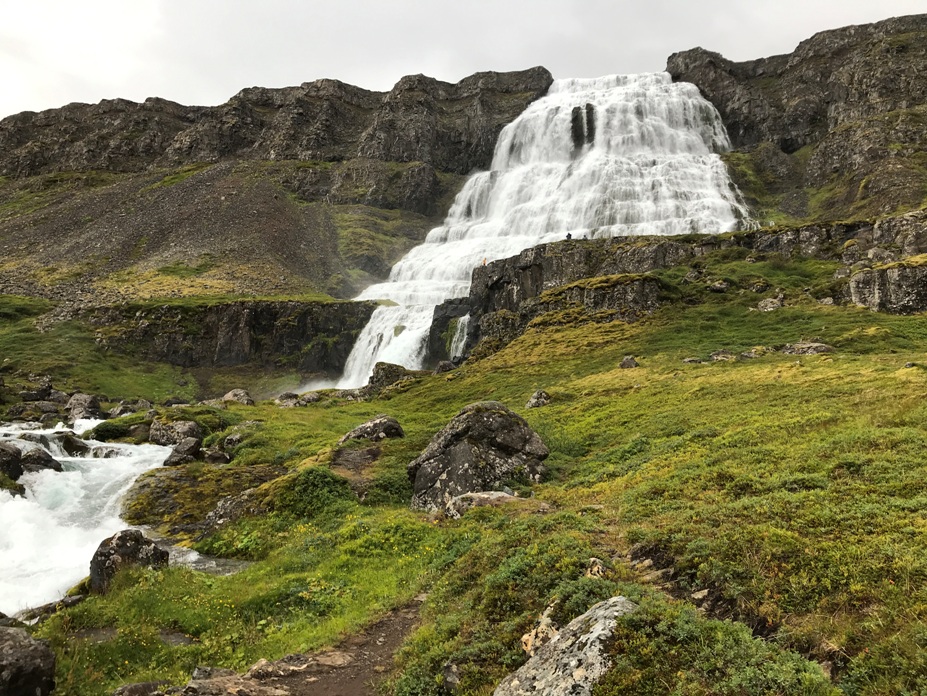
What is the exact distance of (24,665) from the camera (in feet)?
26.2

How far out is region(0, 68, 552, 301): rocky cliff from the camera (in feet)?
306

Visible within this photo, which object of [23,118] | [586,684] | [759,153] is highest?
[23,118]

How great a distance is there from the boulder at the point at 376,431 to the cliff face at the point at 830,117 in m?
69.5

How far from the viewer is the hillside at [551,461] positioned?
6.73 metres

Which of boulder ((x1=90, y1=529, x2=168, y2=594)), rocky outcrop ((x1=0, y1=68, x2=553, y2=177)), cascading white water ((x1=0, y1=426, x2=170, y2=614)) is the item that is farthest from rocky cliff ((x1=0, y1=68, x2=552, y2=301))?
boulder ((x1=90, y1=529, x2=168, y2=594))

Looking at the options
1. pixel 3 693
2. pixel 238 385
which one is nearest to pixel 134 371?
pixel 238 385

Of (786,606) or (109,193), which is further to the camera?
(109,193)

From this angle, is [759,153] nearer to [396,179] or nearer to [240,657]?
[396,179]

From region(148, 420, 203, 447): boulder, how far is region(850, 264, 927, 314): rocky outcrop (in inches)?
1767

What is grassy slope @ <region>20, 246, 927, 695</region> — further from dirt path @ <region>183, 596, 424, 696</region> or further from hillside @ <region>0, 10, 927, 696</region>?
dirt path @ <region>183, 596, 424, 696</region>

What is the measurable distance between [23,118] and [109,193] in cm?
7133

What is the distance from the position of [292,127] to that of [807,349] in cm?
14390

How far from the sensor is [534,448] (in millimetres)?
19469

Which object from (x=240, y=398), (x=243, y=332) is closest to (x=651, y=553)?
(x=240, y=398)
